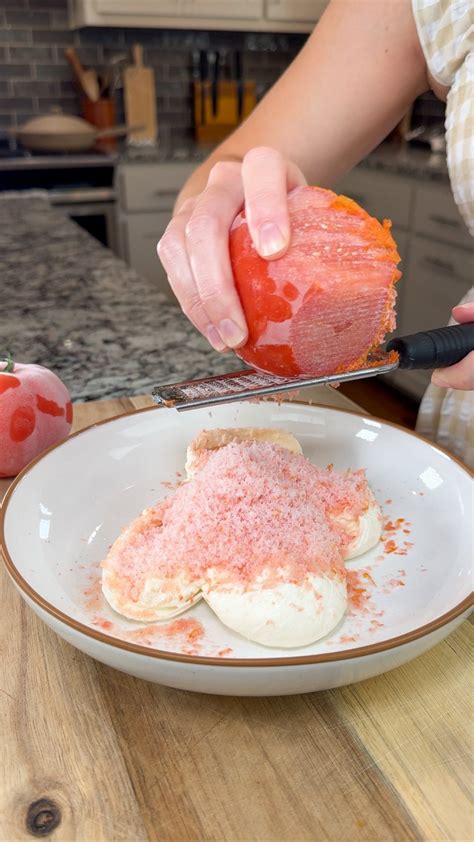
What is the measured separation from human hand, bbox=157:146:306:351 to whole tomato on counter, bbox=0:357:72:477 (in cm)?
22

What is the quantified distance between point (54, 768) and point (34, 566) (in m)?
0.16

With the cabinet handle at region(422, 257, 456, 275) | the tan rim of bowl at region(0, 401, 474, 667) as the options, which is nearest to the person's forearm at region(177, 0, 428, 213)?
the tan rim of bowl at region(0, 401, 474, 667)

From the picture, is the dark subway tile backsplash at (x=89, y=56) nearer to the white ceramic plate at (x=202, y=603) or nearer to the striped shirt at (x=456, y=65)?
the striped shirt at (x=456, y=65)

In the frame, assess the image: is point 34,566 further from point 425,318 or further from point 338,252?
point 425,318

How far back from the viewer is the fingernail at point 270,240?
0.54 m

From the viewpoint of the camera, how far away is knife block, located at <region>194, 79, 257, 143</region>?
3568 mm

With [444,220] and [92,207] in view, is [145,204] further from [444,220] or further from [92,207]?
[444,220]

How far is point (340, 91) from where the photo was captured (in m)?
0.99

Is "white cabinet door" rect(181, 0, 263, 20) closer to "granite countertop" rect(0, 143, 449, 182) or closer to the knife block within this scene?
the knife block

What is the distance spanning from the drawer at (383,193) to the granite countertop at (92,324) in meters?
1.48

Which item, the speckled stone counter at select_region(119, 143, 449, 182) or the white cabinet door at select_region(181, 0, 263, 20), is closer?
the speckled stone counter at select_region(119, 143, 449, 182)

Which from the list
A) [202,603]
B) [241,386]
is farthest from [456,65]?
[202,603]

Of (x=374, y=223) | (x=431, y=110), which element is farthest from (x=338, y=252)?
(x=431, y=110)

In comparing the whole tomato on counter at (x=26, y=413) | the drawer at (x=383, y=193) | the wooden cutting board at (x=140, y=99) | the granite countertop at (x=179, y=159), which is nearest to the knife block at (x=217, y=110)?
the wooden cutting board at (x=140, y=99)
